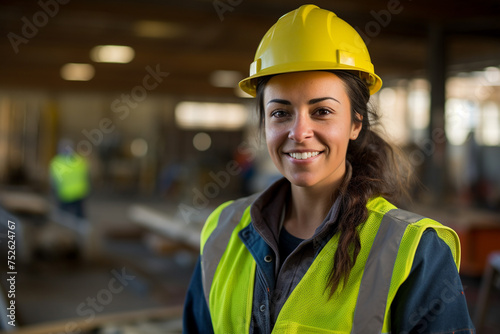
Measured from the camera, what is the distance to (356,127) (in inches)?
65.8

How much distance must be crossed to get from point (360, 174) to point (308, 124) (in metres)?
0.28

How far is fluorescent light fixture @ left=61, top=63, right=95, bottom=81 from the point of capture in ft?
51.2

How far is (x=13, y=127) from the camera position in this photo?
75.5 ft

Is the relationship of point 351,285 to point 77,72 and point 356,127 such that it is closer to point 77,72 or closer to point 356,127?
point 356,127

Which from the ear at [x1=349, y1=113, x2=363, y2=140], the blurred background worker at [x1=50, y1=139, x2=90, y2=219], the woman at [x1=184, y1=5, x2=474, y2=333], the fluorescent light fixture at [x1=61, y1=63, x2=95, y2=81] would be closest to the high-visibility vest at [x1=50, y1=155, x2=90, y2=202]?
the blurred background worker at [x1=50, y1=139, x2=90, y2=219]

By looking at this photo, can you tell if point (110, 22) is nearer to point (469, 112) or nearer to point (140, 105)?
point (469, 112)

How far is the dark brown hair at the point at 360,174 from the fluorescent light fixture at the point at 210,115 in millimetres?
24600

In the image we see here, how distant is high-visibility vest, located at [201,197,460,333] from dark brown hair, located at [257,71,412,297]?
3cm

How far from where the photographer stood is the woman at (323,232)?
52.2 inches
